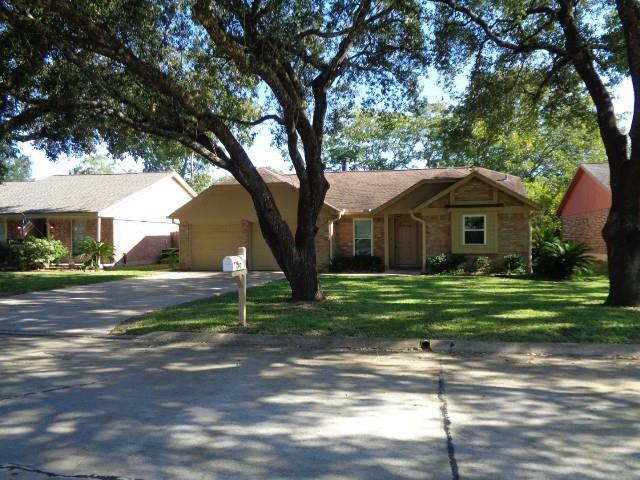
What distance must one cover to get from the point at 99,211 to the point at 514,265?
18.1 metres

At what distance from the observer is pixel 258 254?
76.6 feet

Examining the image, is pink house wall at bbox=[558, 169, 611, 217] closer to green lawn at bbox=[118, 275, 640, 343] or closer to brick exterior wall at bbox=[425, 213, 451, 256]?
brick exterior wall at bbox=[425, 213, 451, 256]

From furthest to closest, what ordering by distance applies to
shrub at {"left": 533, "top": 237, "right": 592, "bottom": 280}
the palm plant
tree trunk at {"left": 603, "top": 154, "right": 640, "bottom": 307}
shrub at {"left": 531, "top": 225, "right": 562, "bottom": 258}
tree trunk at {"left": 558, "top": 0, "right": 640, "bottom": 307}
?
the palm plant → shrub at {"left": 531, "top": 225, "right": 562, "bottom": 258} → shrub at {"left": 533, "top": 237, "right": 592, "bottom": 280} → tree trunk at {"left": 603, "top": 154, "right": 640, "bottom": 307} → tree trunk at {"left": 558, "top": 0, "right": 640, "bottom": 307}

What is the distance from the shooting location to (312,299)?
11.6 meters

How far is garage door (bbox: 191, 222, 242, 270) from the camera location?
23.4 metres

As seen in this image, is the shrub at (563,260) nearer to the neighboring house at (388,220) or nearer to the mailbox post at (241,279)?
the neighboring house at (388,220)

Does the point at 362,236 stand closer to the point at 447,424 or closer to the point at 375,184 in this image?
the point at 375,184

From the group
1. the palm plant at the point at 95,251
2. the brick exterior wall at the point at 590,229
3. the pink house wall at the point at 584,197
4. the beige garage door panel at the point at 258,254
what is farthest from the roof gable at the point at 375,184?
the brick exterior wall at the point at 590,229

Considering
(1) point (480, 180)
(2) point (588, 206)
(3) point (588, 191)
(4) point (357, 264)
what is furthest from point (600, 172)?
(4) point (357, 264)

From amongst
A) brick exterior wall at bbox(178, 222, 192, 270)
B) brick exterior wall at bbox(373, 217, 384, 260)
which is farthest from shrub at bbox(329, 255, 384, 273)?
brick exterior wall at bbox(178, 222, 192, 270)

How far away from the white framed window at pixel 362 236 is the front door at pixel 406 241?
117cm

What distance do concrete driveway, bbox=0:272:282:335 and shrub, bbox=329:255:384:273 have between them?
4.38 metres

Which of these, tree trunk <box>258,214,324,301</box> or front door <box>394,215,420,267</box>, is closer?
tree trunk <box>258,214,324,301</box>

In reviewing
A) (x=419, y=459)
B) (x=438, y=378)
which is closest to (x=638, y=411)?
(x=438, y=378)
